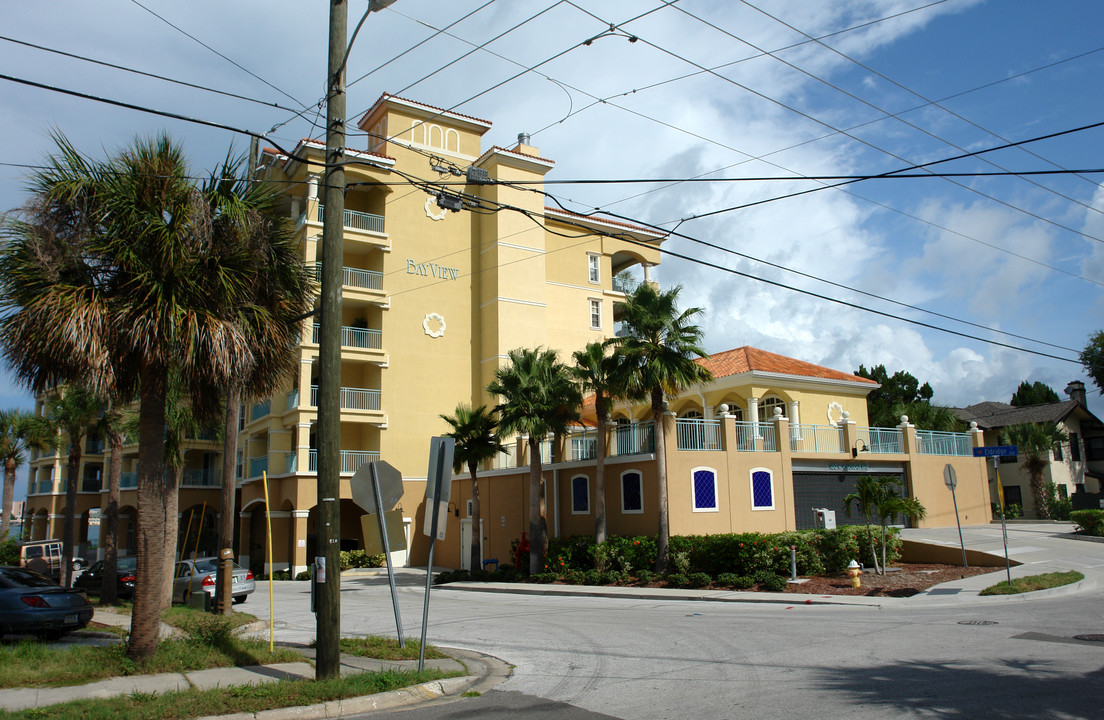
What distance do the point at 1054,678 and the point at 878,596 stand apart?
9.99m

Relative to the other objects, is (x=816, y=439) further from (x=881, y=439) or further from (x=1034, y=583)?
(x=1034, y=583)

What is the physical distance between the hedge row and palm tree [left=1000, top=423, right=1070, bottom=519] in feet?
80.6

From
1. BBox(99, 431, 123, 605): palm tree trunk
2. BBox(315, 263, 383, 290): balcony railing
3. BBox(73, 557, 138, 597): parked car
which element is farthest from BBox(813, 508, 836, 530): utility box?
BBox(315, 263, 383, 290): balcony railing

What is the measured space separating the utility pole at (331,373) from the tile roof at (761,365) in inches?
887

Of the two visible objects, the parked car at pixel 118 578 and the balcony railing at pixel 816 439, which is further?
Answer: the balcony railing at pixel 816 439

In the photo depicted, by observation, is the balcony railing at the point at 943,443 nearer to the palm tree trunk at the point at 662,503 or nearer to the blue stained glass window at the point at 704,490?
the blue stained glass window at the point at 704,490

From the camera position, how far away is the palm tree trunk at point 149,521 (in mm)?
10500

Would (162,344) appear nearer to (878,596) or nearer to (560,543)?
(878,596)

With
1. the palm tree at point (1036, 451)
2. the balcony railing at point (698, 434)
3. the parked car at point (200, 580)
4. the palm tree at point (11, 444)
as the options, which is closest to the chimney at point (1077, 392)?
the palm tree at point (1036, 451)

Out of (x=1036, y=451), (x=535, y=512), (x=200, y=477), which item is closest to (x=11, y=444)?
(x=200, y=477)

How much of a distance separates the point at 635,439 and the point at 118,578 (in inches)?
665

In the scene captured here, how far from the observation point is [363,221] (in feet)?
124

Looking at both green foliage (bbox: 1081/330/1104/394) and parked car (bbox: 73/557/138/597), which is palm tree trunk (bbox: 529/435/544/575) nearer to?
parked car (bbox: 73/557/138/597)

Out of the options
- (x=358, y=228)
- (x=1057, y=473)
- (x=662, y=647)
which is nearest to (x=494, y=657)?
(x=662, y=647)
